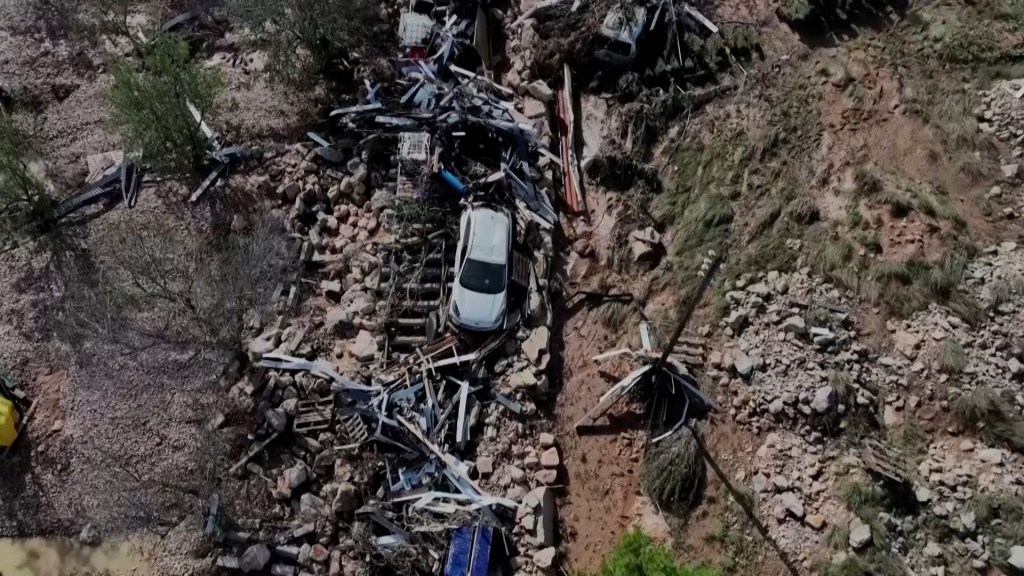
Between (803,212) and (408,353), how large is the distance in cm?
735

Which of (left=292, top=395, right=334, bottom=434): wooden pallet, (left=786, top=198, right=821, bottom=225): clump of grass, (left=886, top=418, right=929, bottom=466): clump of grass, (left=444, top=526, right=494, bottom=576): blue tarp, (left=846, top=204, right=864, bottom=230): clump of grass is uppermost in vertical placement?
(left=846, top=204, right=864, bottom=230): clump of grass

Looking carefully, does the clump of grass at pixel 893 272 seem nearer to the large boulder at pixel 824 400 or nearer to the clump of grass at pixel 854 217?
the clump of grass at pixel 854 217

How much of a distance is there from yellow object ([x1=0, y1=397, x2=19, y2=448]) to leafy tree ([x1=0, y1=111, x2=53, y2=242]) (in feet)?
12.6

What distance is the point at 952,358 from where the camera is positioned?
10.8 metres

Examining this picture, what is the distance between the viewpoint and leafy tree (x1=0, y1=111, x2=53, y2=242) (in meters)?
14.7

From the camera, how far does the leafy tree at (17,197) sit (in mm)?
14680

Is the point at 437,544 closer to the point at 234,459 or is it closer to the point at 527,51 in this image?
the point at 234,459

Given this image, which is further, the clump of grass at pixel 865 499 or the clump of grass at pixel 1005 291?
the clump of grass at pixel 1005 291

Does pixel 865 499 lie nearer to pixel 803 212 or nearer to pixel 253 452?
pixel 803 212

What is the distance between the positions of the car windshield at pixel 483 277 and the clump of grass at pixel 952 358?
6.92 m

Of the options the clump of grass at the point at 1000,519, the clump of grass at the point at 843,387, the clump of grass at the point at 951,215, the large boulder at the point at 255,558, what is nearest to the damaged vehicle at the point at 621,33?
the clump of grass at the point at 951,215

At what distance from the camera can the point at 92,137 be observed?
16391 mm

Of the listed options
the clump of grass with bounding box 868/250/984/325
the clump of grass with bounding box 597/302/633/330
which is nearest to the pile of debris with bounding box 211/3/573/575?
the clump of grass with bounding box 597/302/633/330

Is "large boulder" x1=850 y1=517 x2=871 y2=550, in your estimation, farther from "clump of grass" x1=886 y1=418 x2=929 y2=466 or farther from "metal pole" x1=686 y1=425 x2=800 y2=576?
"clump of grass" x1=886 y1=418 x2=929 y2=466
